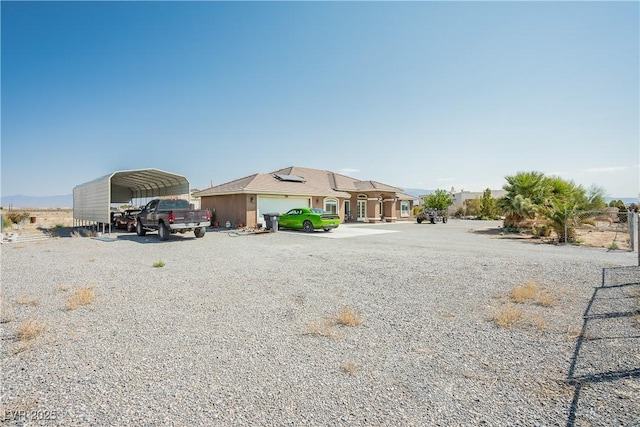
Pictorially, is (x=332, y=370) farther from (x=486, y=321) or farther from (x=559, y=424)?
(x=486, y=321)

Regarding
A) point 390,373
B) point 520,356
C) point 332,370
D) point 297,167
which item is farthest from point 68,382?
point 297,167

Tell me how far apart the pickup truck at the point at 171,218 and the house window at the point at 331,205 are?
44.6 ft

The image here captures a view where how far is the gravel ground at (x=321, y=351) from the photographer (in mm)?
2875

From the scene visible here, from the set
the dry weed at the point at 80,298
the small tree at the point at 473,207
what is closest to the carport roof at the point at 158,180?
the dry weed at the point at 80,298

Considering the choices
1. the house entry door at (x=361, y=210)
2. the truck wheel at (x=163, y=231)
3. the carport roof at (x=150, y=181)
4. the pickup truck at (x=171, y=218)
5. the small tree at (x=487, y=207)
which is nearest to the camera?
the pickup truck at (x=171, y=218)

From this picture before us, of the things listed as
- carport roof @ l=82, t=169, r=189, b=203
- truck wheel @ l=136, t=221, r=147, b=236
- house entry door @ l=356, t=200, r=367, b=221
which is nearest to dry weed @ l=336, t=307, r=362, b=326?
truck wheel @ l=136, t=221, r=147, b=236

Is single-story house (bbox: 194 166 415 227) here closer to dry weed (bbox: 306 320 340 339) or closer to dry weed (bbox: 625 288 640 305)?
dry weed (bbox: 306 320 340 339)

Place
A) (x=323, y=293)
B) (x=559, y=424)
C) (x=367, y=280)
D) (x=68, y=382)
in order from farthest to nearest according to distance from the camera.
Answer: (x=367, y=280)
(x=323, y=293)
(x=68, y=382)
(x=559, y=424)

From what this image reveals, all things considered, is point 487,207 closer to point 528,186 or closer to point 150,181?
point 528,186

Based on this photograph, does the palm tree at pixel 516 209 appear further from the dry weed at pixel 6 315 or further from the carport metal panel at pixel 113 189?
the dry weed at pixel 6 315

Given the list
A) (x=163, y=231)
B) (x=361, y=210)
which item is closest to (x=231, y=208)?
(x=163, y=231)

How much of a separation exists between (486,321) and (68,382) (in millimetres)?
5558

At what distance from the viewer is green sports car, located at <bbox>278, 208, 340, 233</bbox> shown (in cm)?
2009

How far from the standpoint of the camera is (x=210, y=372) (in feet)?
Answer: 11.5
